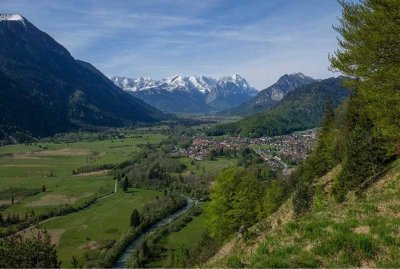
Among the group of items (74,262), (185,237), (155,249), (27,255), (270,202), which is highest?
(27,255)

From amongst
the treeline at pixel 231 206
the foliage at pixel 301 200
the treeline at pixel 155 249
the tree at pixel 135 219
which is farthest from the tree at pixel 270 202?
the tree at pixel 135 219

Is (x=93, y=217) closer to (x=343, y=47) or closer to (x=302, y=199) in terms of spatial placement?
(x=302, y=199)

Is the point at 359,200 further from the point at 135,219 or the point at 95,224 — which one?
the point at 95,224

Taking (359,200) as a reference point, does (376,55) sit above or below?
above

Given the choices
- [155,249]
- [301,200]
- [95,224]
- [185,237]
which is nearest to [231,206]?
[301,200]

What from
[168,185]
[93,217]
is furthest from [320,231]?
[168,185]

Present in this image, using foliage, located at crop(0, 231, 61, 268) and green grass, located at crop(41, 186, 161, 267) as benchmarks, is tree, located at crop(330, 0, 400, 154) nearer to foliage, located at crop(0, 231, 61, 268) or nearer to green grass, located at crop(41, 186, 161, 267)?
foliage, located at crop(0, 231, 61, 268)

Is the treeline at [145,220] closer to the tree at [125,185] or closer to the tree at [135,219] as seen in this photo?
the tree at [135,219]

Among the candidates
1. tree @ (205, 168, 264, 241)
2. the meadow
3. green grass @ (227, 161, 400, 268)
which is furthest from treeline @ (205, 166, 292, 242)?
the meadow
